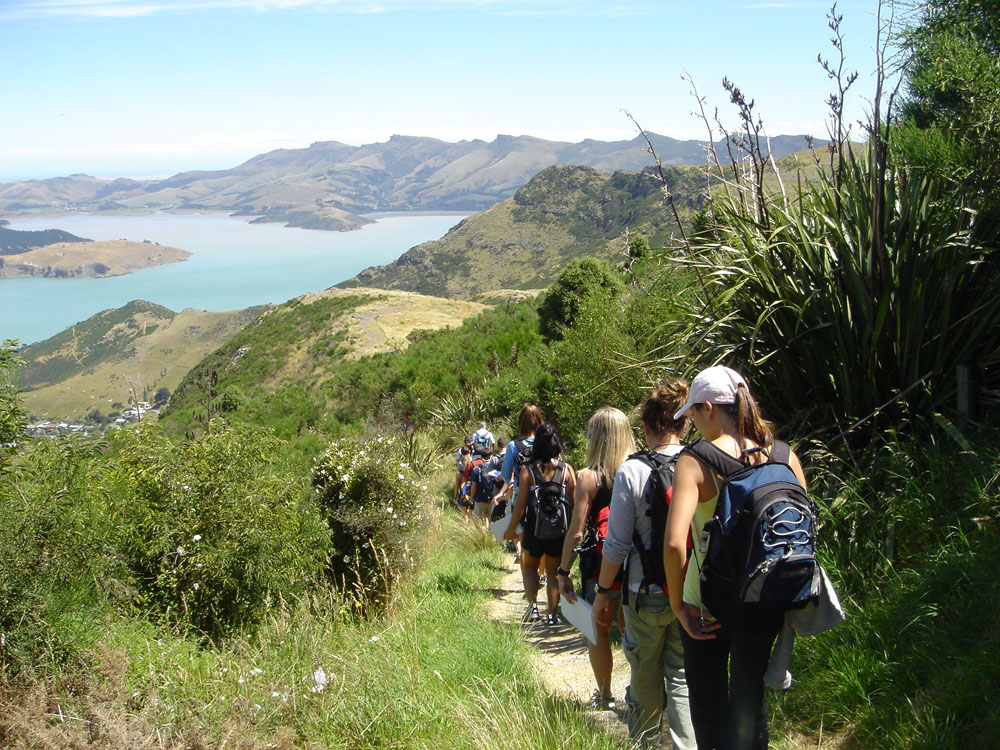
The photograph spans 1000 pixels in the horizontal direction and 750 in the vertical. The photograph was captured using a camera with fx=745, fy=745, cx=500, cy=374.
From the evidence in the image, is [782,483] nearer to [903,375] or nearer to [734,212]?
[903,375]

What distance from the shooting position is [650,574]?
3168 mm

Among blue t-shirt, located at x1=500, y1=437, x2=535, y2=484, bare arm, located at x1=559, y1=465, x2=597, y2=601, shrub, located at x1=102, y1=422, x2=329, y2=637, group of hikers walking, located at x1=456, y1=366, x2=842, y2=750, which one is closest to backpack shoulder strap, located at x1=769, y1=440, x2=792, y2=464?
group of hikers walking, located at x1=456, y1=366, x2=842, y2=750

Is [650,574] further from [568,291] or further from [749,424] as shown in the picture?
[568,291]

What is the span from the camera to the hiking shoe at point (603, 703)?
12.8ft

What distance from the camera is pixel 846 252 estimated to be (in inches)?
178

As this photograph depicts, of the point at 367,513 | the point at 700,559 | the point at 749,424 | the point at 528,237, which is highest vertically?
the point at 528,237

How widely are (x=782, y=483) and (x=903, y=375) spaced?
8.15 feet

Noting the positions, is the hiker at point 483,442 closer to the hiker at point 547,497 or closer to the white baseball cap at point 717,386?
the hiker at point 547,497

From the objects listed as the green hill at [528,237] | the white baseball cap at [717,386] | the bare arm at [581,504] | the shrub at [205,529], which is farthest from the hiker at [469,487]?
the green hill at [528,237]

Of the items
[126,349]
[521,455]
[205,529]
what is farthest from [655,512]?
[126,349]

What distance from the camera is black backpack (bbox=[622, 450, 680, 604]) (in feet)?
10.1

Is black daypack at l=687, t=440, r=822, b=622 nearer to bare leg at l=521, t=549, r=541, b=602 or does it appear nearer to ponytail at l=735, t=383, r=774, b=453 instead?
ponytail at l=735, t=383, r=774, b=453

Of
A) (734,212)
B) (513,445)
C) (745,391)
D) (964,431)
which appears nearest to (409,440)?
(513,445)

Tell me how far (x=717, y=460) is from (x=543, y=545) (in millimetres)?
2595
